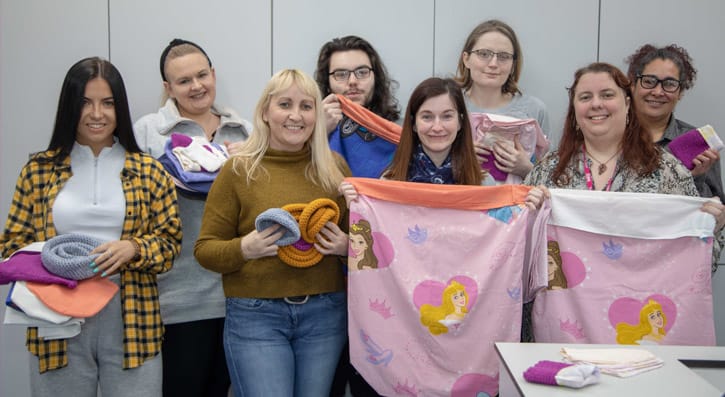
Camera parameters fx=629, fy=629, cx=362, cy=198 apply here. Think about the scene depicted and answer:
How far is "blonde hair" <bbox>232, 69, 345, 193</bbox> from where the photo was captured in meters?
2.20

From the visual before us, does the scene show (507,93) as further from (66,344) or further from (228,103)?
(66,344)

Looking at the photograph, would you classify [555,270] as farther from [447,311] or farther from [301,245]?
[301,245]

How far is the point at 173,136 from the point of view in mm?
2637

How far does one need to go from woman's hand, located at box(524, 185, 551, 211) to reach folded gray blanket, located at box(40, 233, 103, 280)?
153 cm

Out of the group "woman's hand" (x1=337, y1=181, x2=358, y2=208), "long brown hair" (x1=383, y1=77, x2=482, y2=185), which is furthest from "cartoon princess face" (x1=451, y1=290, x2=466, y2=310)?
"woman's hand" (x1=337, y1=181, x2=358, y2=208)

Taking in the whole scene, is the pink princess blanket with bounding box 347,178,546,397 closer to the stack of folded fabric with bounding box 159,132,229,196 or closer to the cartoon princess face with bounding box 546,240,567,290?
the cartoon princess face with bounding box 546,240,567,290

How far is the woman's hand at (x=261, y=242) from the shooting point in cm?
207

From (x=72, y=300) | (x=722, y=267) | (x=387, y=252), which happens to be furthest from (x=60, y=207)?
(x=722, y=267)

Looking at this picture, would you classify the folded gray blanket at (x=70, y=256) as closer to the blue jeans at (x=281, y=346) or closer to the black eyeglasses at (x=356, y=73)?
the blue jeans at (x=281, y=346)

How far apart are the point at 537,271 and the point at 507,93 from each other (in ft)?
Result: 3.58

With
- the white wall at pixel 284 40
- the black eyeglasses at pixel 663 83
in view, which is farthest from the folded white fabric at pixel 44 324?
the black eyeglasses at pixel 663 83

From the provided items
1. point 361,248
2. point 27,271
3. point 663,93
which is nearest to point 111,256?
point 27,271

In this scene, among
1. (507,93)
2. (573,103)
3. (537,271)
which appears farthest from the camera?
(507,93)

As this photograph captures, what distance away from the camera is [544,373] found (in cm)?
168
